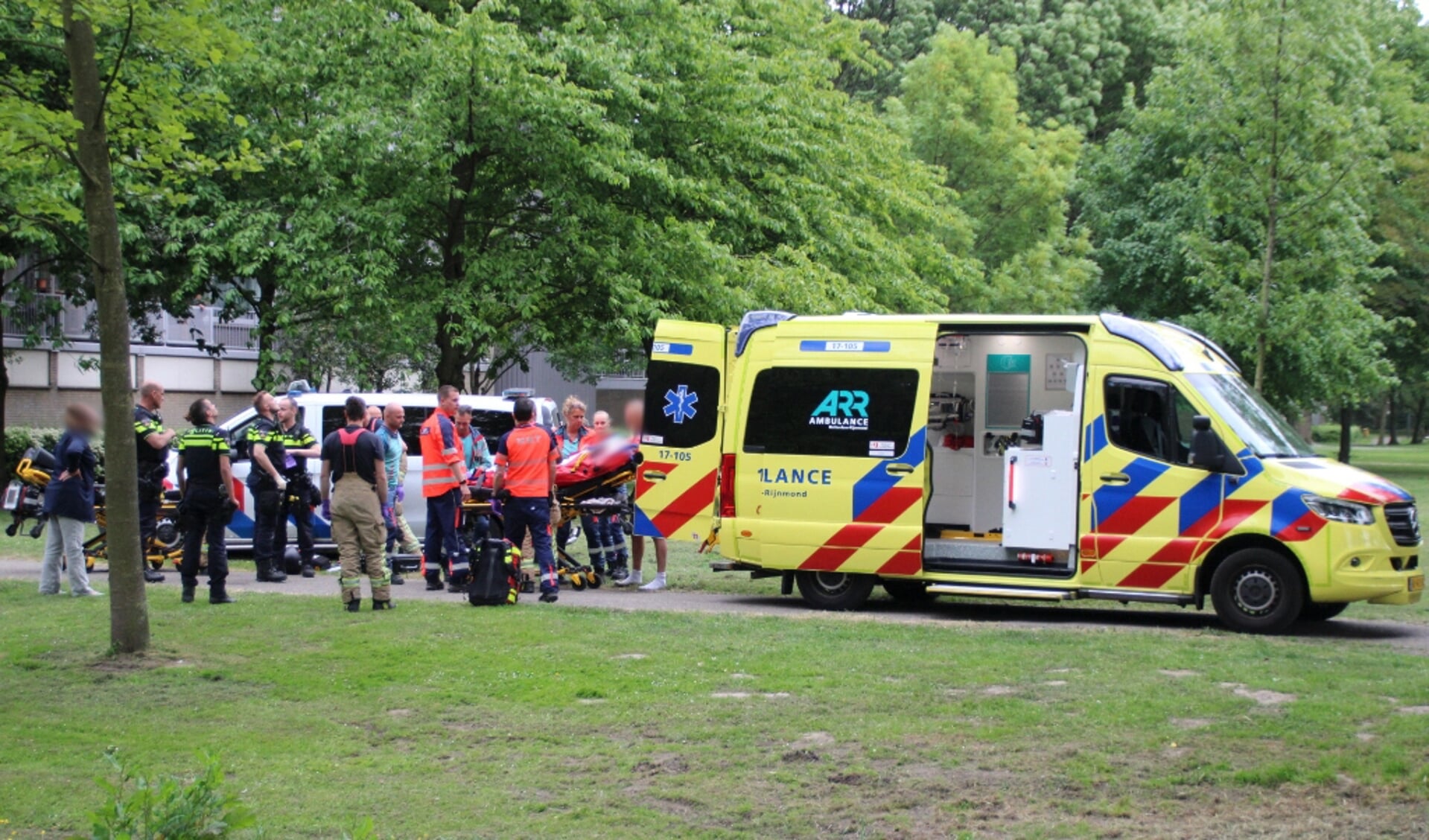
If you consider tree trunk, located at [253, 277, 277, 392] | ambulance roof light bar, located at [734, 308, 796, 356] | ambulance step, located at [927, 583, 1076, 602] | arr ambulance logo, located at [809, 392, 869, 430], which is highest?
tree trunk, located at [253, 277, 277, 392]

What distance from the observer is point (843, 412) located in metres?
12.7

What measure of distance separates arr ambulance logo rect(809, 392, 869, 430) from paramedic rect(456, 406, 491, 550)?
375 cm

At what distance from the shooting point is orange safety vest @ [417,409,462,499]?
14.1m

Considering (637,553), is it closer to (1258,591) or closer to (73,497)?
(73,497)

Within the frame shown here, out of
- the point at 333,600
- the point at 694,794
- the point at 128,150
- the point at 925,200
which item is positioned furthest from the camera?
the point at 925,200

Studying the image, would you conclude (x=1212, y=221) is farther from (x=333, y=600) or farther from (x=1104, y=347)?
(x=333, y=600)

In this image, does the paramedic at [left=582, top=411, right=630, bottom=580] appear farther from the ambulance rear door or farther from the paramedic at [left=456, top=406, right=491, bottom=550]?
the ambulance rear door

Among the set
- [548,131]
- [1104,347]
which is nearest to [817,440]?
[1104,347]

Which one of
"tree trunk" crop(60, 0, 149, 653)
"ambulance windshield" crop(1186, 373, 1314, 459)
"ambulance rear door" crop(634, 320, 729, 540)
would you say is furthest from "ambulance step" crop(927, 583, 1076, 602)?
"tree trunk" crop(60, 0, 149, 653)

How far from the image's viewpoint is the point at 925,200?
3109cm

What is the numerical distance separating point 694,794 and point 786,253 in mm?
18486

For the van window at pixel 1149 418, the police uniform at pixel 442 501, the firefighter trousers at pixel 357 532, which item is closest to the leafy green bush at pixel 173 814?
the firefighter trousers at pixel 357 532

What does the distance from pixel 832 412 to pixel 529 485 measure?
276 cm

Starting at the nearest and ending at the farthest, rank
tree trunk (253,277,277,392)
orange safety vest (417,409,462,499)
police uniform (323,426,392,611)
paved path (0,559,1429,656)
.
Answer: police uniform (323,426,392,611), paved path (0,559,1429,656), orange safety vest (417,409,462,499), tree trunk (253,277,277,392)
